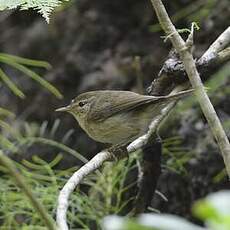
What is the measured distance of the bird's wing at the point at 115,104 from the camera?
3117 millimetres

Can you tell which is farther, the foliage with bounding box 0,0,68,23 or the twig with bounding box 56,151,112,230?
the foliage with bounding box 0,0,68,23

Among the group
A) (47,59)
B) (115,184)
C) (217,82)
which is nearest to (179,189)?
(115,184)

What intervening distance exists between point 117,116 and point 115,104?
0.26 feet

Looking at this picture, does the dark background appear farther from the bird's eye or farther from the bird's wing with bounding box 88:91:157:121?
the bird's wing with bounding box 88:91:157:121

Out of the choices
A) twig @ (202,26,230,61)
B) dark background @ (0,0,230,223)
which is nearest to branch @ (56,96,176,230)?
twig @ (202,26,230,61)

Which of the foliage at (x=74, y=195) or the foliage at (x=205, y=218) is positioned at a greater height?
the foliage at (x=205, y=218)

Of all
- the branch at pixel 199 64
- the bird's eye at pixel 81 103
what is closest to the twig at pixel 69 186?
the branch at pixel 199 64

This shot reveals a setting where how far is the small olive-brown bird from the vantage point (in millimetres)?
3117

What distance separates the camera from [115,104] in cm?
334

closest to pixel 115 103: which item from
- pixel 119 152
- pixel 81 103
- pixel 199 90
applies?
pixel 81 103

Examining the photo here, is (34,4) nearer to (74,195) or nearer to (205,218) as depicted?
(205,218)

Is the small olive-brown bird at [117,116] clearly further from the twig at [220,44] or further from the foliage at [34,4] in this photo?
the foliage at [34,4]

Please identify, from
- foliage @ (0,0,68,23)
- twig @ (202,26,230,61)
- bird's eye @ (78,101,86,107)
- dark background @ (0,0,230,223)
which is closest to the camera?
foliage @ (0,0,68,23)

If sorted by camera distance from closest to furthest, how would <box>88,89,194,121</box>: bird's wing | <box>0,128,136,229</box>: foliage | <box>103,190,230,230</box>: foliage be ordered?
<box>103,190,230,230</box>: foliage
<box>88,89,194,121</box>: bird's wing
<box>0,128,136,229</box>: foliage
